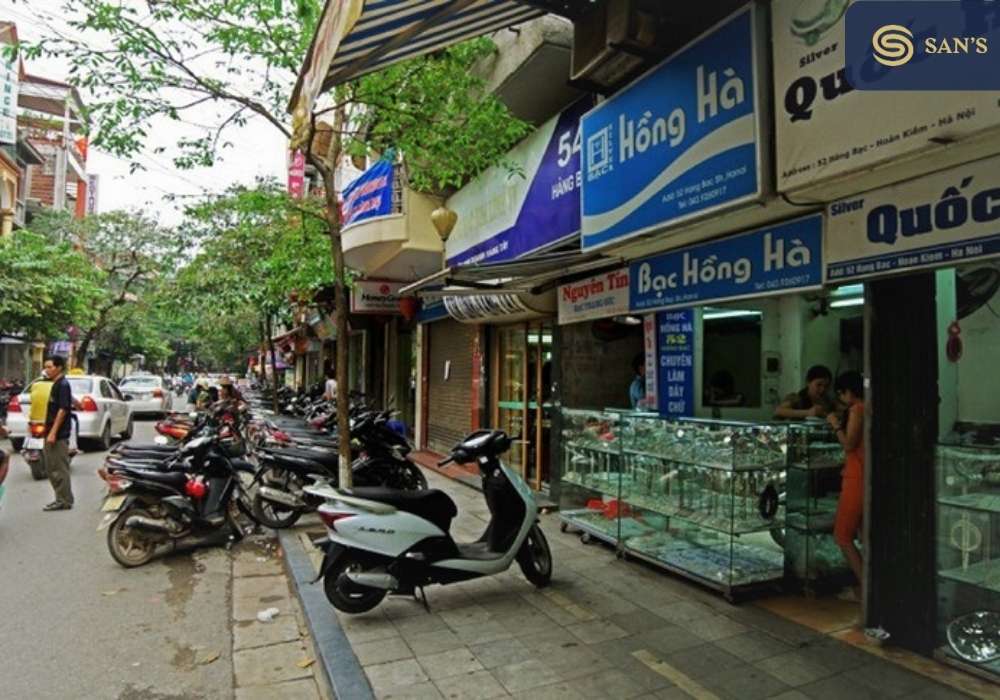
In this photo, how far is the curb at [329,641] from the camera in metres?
3.41

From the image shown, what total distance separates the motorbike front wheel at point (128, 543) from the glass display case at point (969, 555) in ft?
20.5

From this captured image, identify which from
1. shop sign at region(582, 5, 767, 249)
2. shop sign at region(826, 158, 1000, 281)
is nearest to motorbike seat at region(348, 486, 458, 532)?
shop sign at region(582, 5, 767, 249)

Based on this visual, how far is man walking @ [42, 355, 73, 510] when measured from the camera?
790cm

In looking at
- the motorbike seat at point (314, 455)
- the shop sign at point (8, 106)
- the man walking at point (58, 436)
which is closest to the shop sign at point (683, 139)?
the motorbike seat at point (314, 455)

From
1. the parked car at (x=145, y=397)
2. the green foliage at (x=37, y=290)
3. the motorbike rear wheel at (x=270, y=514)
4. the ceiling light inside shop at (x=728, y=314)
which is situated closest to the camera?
the motorbike rear wheel at (x=270, y=514)

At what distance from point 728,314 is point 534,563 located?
15.1ft

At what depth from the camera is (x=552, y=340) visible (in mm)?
8484

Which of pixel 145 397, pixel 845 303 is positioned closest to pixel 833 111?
pixel 845 303

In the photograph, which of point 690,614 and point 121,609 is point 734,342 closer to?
point 690,614

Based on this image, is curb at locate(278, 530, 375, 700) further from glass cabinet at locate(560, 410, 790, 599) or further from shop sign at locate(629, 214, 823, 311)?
shop sign at locate(629, 214, 823, 311)

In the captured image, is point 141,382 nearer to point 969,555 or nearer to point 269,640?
point 269,640

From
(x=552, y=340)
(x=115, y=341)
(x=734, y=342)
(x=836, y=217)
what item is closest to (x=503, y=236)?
(x=552, y=340)

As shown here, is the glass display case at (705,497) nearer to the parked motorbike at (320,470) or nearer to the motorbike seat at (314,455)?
the parked motorbike at (320,470)

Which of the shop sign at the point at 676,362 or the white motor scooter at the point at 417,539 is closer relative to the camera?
the white motor scooter at the point at 417,539
